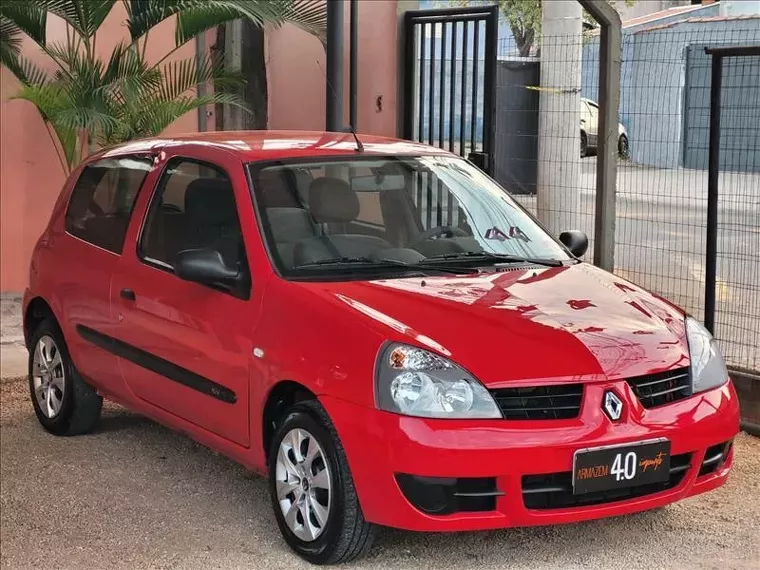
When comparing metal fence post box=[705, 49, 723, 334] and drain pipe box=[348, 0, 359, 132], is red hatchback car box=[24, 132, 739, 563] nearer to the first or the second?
metal fence post box=[705, 49, 723, 334]

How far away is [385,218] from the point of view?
5.54m

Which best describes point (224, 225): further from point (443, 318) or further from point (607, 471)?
point (607, 471)

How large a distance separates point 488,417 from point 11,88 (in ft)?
24.0

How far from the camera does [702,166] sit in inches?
313

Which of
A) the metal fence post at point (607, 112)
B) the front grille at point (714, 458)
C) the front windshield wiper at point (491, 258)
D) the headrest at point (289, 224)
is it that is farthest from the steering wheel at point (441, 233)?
the metal fence post at point (607, 112)

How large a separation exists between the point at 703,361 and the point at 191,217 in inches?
93.7

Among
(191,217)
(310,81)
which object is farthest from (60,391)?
(310,81)

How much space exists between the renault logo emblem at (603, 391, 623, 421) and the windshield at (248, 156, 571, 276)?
1.08 meters

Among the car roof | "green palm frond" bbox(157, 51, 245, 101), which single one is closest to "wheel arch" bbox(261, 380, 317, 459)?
the car roof

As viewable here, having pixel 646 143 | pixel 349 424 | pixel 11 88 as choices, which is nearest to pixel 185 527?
pixel 349 424

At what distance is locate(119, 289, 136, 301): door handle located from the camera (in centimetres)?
576

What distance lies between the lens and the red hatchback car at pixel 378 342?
4281 mm

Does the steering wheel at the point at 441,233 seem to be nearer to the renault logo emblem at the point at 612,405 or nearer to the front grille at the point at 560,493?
the renault logo emblem at the point at 612,405

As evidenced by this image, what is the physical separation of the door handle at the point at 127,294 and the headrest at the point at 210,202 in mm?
451
